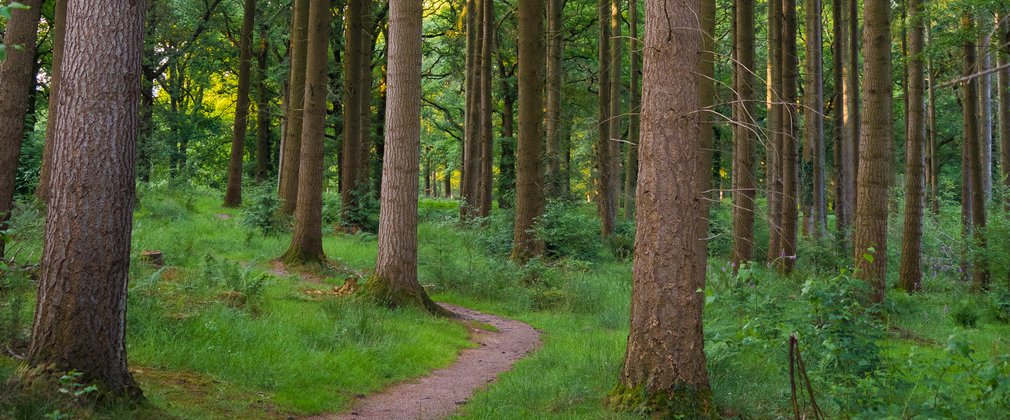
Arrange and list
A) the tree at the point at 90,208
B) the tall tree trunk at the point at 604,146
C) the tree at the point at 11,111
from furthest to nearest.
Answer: the tall tree trunk at the point at 604,146 → the tree at the point at 11,111 → the tree at the point at 90,208

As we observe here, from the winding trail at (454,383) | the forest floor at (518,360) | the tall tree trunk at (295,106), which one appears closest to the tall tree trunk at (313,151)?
the forest floor at (518,360)

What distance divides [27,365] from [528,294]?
10081mm

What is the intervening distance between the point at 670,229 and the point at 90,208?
444 cm

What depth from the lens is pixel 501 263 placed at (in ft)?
54.9

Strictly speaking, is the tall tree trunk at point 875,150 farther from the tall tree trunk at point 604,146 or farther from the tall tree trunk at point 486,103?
the tall tree trunk at point 486,103

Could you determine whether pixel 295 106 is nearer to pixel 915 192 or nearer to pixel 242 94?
pixel 242 94

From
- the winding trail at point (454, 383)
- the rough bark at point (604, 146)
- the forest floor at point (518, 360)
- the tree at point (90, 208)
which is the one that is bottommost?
the winding trail at point (454, 383)

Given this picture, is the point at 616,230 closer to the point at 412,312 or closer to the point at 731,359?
the point at 412,312

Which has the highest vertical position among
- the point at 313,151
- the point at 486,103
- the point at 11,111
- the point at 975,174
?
the point at 486,103

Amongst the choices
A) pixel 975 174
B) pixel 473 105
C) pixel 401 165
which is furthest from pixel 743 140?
pixel 473 105

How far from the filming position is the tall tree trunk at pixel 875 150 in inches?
453

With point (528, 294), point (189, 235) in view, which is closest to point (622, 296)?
point (528, 294)

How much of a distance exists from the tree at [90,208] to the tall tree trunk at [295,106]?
12771mm

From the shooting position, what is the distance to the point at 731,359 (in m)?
7.74
